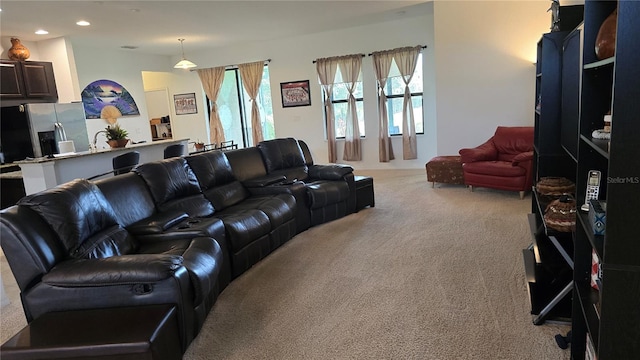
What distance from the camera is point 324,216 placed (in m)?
4.27

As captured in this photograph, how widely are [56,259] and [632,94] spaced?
2.47 meters

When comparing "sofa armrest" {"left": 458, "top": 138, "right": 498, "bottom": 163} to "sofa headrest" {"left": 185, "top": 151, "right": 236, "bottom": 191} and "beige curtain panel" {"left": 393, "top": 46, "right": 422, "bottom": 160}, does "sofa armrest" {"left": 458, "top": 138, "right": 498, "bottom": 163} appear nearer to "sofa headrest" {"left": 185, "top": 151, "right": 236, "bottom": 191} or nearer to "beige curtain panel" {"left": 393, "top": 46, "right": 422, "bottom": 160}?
"beige curtain panel" {"left": 393, "top": 46, "right": 422, "bottom": 160}

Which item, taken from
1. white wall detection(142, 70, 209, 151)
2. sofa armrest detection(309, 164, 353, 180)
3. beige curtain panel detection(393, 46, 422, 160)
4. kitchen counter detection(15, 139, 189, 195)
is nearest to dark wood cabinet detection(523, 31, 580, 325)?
sofa armrest detection(309, 164, 353, 180)

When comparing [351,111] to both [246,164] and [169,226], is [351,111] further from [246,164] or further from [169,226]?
[169,226]

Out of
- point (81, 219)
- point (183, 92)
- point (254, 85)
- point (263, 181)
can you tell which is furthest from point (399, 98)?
point (81, 219)

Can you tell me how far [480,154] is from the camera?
5219mm

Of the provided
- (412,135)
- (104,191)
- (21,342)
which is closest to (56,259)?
(21,342)

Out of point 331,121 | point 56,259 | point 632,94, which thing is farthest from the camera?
point 331,121

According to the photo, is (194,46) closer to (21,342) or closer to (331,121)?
(331,121)

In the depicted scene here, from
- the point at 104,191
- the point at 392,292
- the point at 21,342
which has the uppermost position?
the point at 104,191

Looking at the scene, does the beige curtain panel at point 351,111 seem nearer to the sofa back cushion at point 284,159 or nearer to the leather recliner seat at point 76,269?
the sofa back cushion at point 284,159

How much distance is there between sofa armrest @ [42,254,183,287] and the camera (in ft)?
6.03

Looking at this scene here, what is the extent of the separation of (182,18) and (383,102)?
3.56 m

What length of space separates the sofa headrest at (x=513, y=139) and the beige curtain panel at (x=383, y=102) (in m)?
2.09
